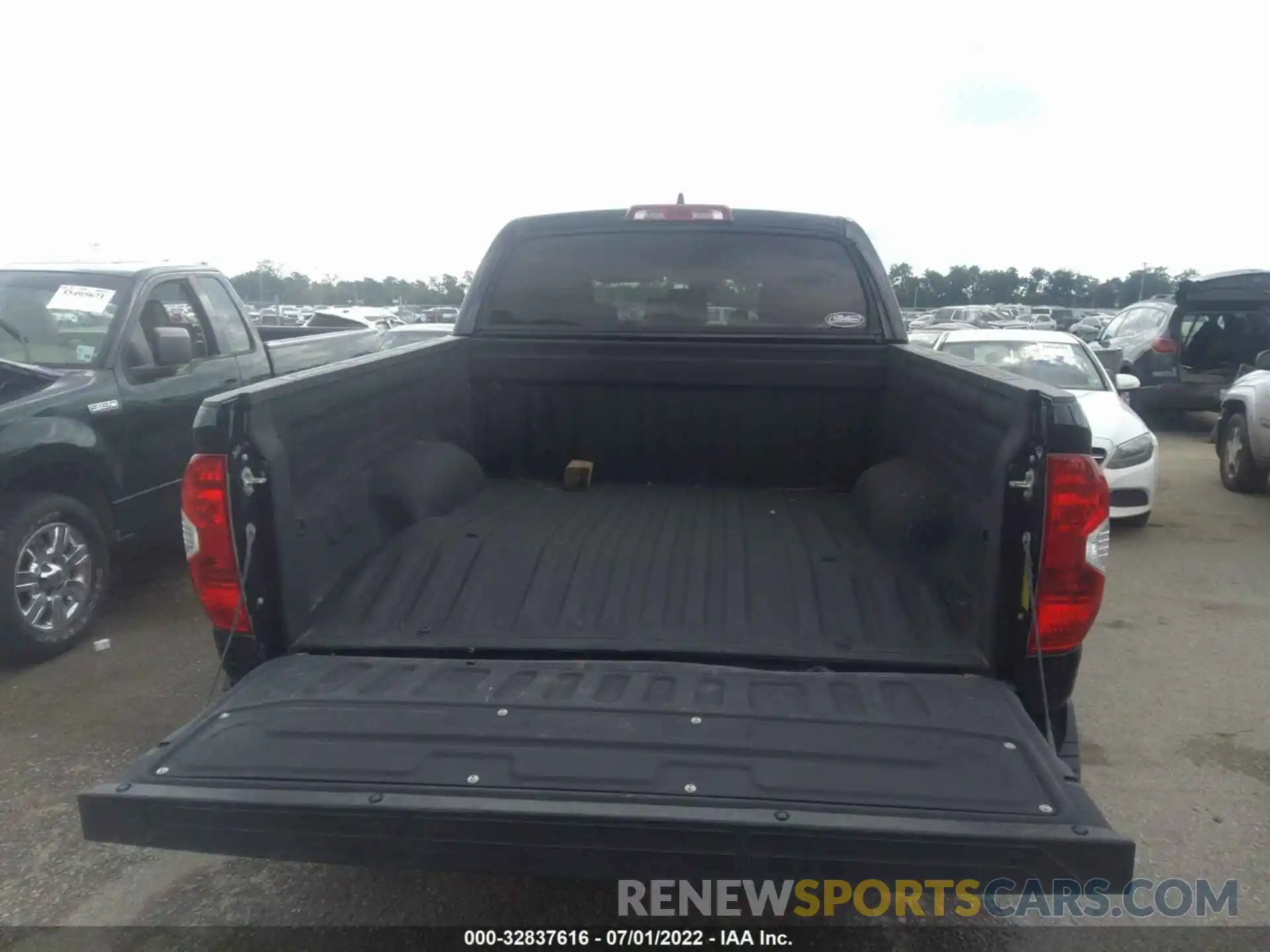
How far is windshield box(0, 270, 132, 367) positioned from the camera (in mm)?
5402

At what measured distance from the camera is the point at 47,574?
4.84 m

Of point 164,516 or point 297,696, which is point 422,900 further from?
point 164,516

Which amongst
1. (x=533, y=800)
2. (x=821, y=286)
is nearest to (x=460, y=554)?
(x=533, y=800)

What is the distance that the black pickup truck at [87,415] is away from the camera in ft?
15.5

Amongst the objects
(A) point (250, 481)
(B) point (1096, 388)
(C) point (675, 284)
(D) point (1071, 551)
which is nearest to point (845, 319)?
(C) point (675, 284)

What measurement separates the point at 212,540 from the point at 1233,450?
31.6 ft

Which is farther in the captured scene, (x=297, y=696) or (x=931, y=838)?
(x=297, y=696)

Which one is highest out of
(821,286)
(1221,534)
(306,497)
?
(821,286)

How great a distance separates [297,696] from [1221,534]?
7616 millimetres

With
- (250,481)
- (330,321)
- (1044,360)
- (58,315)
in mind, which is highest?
(58,315)

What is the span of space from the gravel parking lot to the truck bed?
0.85m

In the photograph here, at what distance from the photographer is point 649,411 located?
438 cm

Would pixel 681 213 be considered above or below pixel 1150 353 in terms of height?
above

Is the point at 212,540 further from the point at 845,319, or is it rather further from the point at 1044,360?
the point at 1044,360
